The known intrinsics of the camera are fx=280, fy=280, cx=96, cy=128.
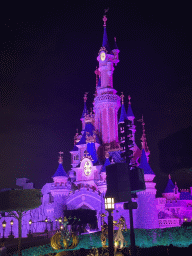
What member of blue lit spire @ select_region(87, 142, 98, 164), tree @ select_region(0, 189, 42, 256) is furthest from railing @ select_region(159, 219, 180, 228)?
tree @ select_region(0, 189, 42, 256)

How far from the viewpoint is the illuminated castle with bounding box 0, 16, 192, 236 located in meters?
27.6

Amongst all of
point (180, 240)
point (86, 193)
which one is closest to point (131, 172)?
point (180, 240)

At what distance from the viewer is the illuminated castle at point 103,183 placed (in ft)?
90.6

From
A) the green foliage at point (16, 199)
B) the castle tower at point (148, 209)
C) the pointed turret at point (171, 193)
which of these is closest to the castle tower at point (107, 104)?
the castle tower at point (148, 209)

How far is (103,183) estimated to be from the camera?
29281 mm

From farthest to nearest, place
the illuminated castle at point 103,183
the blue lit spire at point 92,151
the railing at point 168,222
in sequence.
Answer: the blue lit spire at point 92,151 < the railing at point 168,222 < the illuminated castle at point 103,183

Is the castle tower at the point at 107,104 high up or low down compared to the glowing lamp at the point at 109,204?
up

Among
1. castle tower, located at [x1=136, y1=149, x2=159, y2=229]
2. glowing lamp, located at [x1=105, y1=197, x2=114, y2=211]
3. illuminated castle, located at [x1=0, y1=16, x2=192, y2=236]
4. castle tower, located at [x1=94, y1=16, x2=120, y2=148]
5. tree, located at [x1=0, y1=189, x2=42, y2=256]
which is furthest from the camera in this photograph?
castle tower, located at [x1=94, y1=16, x2=120, y2=148]

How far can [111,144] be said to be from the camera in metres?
35.6

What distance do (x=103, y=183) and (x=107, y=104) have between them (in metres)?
11.8

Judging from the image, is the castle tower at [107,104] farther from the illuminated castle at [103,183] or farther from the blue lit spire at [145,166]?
the blue lit spire at [145,166]

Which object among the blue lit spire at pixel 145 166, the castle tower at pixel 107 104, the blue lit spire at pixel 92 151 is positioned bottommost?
the blue lit spire at pixel 145 166

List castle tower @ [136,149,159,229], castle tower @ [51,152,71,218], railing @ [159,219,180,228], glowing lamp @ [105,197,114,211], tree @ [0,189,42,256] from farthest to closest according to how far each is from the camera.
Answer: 1. castle tower @ [51,152,71,218]
2. railing @ [159,219,180,228]
3. castle tower @ [136,149,159,229]
4. tree @ [0,189,42,256]
5. glowing lamp @ [105,197,114,211]

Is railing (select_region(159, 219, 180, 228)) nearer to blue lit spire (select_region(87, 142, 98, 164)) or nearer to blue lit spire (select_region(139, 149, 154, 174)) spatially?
blue lit spire (select_region(139, 149, 154, 174))
